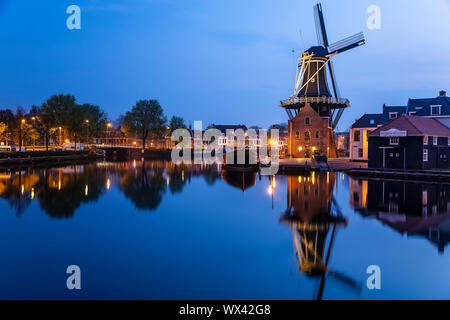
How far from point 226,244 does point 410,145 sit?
28728mm

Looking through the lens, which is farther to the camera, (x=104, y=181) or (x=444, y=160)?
(x=444, y=160)

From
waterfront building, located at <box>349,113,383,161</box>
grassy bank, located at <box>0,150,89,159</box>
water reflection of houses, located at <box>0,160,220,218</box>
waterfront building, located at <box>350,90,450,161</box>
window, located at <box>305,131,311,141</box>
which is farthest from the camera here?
window, located at <box>305,131,311,141</box>

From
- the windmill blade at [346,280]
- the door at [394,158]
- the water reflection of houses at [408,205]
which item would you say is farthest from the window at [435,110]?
the windmill blade at [346,280]

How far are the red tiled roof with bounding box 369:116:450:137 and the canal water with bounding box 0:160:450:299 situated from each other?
9770 millimetres

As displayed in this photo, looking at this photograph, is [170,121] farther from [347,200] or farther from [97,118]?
[347,200]

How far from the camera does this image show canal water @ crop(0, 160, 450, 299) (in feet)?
32.0

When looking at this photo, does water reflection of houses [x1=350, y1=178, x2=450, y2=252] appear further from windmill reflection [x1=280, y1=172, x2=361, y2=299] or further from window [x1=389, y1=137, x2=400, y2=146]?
window [x1=389, y1=137, x2=400, y2=146]

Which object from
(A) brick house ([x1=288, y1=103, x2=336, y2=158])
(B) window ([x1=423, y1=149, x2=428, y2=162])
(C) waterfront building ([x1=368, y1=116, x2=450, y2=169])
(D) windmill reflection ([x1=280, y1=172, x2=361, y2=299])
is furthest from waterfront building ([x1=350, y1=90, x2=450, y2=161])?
(D) windmill reflection ([x1=280, y1=172, x2=361, y2=299])

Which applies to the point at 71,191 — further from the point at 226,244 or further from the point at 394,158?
the point at 394,158

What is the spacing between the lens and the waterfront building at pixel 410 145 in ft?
Result: 115

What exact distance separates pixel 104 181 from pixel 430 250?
28908 mm

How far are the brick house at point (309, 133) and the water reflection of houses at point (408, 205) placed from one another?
19.2 meters

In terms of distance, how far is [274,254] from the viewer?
12703 millimetres

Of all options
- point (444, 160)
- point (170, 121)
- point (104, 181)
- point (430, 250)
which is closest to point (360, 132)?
point (444, 160)
